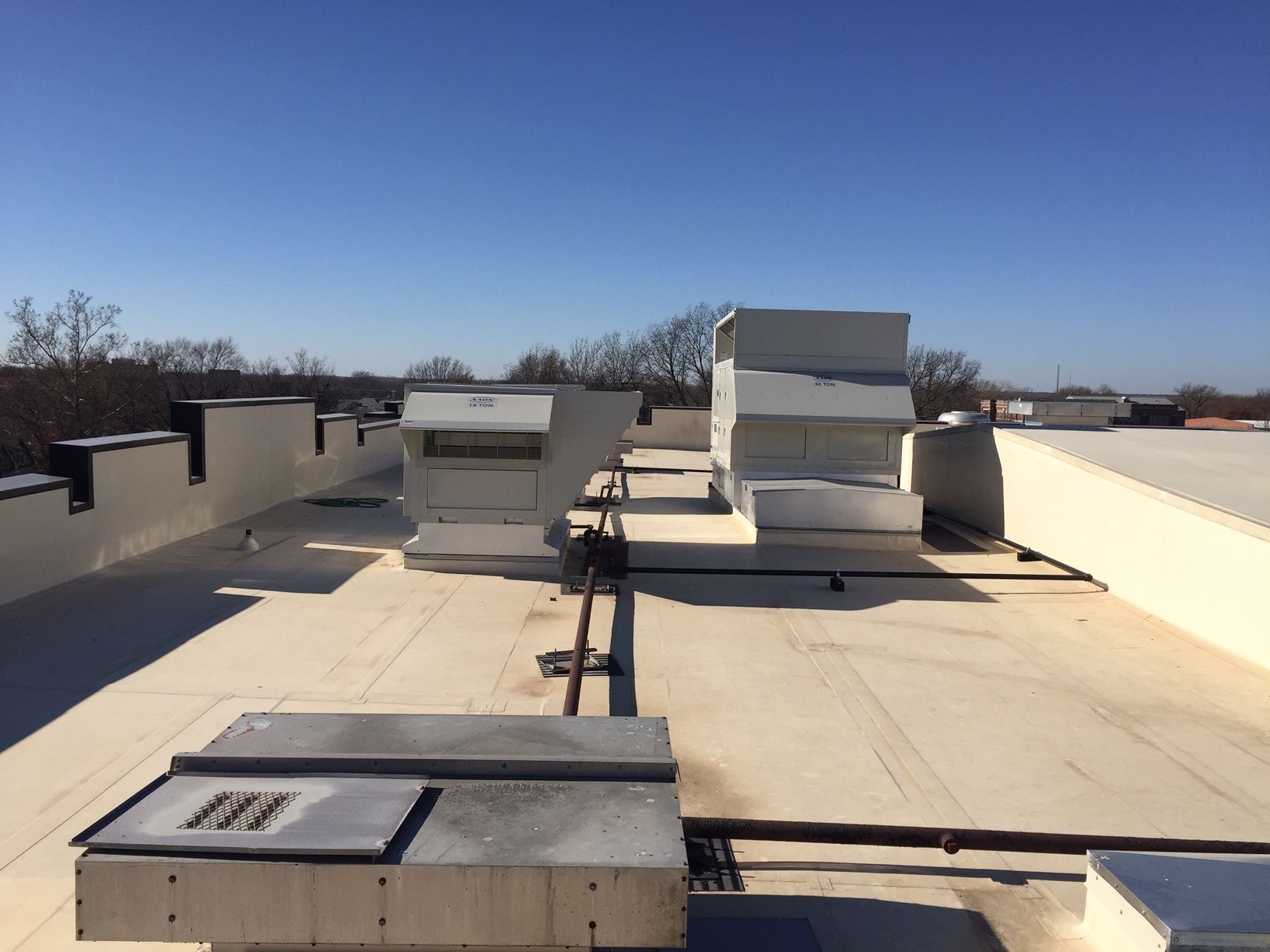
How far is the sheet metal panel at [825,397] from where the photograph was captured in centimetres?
1334

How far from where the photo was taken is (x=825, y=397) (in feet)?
44.8

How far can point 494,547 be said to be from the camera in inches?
412

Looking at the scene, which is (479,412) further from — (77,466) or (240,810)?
(240,810)

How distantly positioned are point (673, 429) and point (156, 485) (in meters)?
19.5

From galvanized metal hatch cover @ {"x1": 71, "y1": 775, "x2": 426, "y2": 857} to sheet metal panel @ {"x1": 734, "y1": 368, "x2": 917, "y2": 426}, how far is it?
10.9 meters

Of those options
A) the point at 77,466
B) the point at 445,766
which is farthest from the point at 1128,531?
the point at 77,466

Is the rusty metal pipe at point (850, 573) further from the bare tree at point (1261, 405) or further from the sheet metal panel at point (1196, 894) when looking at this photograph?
the bare tree at point (1261, 405)

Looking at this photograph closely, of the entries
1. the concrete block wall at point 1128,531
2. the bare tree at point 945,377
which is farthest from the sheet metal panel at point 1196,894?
the bare tree at point 945,377

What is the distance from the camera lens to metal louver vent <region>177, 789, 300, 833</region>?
2596 mm

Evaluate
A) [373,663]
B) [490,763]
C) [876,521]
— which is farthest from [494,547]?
[490,763]

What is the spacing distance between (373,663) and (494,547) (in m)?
3.56

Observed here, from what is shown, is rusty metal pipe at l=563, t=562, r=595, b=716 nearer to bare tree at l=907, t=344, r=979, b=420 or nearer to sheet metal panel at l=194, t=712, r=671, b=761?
sheet metal panel at l=194, t=712, r=671, b=761

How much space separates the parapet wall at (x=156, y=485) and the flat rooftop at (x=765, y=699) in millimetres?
322

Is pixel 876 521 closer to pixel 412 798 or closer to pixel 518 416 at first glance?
pixel 518 416
